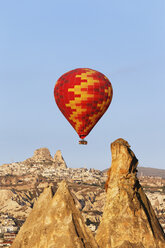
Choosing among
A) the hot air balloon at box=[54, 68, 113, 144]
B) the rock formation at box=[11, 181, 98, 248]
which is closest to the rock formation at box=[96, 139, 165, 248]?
the rock formation at box=[11, 181, 98, 248]

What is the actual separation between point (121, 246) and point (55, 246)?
17.1 feet

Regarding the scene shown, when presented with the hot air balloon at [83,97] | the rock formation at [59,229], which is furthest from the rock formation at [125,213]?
the hot air balloon at [83,97]

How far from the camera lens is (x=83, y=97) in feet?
192

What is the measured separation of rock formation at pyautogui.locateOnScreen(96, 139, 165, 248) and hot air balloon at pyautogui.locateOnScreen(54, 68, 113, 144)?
62.9 feet

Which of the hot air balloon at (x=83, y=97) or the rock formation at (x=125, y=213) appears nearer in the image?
the rock formation at (x=125, y=213)

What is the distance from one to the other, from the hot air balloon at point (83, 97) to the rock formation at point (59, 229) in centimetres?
2580

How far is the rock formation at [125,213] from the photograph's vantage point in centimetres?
3512

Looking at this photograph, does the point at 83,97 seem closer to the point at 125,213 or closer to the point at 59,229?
the point at 125,213

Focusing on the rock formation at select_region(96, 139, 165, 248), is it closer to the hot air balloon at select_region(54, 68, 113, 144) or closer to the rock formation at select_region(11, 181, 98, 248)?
the rock formation at select_region(11, 181, 98, 248)

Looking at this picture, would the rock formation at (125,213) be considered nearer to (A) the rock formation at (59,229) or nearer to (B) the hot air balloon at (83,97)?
(A) the rock formation at (59,229)

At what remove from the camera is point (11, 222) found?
181875 millimetres

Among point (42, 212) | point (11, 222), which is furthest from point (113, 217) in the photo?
point (11, 222)

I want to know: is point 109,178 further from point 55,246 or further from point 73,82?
point 73,82

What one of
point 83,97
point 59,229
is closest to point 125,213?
point 59,229
